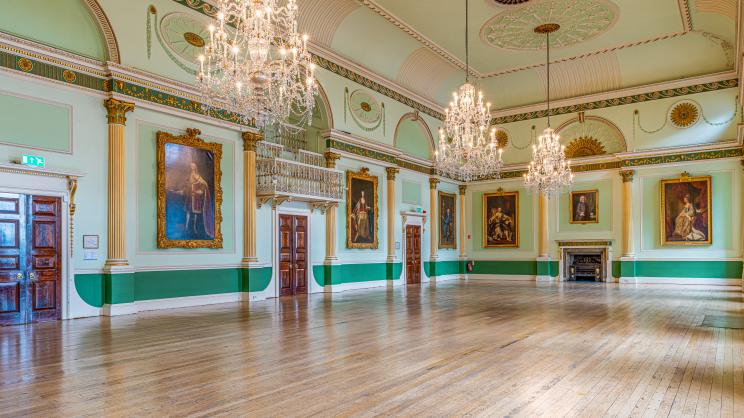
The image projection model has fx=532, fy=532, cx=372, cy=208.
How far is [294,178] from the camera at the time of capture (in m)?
13.2

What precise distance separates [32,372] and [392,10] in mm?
12004

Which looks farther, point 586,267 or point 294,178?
point 586,267

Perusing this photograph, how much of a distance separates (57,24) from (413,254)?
1244 cm

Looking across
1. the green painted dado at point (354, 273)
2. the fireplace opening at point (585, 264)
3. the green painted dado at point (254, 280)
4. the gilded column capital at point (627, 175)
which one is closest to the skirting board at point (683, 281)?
the fireplace opening at point (585, 264)

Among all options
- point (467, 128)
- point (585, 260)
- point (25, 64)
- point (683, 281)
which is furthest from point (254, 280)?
point (683, 281)

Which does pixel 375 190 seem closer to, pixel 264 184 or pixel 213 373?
pixel 264 184

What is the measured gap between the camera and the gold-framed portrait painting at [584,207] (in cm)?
1938

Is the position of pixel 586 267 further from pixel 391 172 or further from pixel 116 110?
pixel 116 110

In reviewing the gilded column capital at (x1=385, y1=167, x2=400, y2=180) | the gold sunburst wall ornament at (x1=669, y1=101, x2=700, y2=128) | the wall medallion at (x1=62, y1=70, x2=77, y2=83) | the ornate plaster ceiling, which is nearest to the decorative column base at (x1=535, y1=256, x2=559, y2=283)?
the ornate plaster ceiling

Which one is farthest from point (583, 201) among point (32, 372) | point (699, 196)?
point (32, 372)

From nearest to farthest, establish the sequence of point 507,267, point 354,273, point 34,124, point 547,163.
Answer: point 34,124 < point 547,163 < point 354,273 < point 507,267

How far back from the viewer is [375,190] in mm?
16641

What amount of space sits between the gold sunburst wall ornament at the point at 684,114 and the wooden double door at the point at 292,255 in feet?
42.4

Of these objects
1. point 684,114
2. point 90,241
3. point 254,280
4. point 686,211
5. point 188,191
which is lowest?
point 254,280
